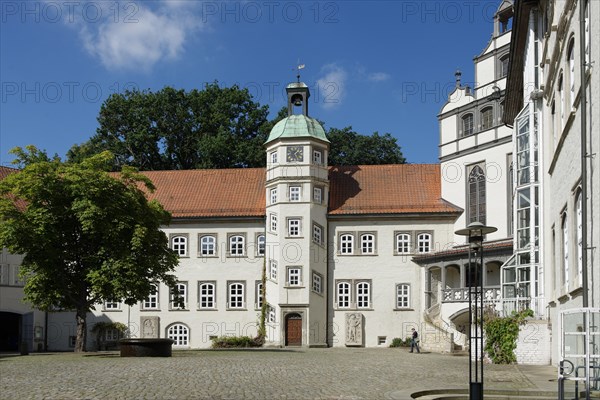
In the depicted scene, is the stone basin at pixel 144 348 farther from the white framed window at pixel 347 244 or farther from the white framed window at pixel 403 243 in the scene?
the white framed window at pixel 403 243

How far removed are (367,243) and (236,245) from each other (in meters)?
7.52

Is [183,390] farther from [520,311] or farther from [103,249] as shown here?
[103,249]

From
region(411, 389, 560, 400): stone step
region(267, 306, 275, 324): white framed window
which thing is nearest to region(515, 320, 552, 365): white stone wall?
region(411, 389, 560, 400): stone step

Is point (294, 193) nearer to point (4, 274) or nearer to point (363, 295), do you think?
point (363, 295)

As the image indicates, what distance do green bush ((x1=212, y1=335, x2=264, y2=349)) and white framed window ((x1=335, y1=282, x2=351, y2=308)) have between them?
188 inches

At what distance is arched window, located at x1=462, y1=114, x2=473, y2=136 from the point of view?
48.8 metres

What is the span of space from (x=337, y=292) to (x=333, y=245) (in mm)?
2662

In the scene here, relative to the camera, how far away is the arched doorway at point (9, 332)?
52322mm

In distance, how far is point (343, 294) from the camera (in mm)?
50906

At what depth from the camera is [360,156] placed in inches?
2601

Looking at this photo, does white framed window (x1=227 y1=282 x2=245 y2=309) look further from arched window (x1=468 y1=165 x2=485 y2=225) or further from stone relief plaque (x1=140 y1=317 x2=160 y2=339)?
arched window (x1=468 y1=165 x2=485 y2=225)

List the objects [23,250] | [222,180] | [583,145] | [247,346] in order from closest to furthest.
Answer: [583,145]
[23,250]
[247,346]
[222,180]

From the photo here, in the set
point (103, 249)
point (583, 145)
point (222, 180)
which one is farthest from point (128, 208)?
point (583, 145)

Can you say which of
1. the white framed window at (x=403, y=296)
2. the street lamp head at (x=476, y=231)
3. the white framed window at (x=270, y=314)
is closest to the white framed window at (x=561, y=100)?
the street lamp head at (x=476, y=231)
